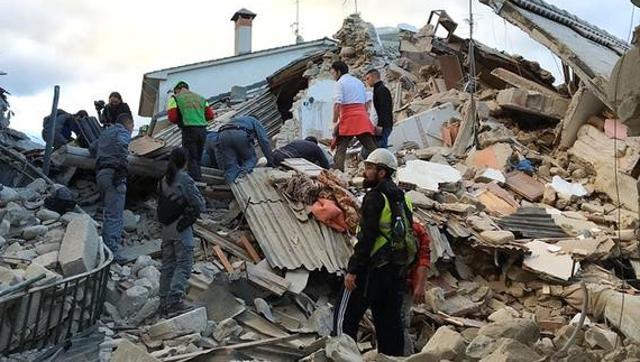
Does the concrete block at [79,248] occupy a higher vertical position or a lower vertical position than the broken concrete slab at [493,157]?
lower

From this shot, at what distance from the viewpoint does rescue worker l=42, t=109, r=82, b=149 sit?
10672mm

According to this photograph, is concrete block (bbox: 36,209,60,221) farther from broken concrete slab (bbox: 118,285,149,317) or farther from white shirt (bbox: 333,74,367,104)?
white shirt (bbox: 333,74,367,104)

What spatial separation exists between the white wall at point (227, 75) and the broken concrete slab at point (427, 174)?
1334cm

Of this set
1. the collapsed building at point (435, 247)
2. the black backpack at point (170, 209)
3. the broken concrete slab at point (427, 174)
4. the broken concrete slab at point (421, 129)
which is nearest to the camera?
the collapsed building at point (435, 247)

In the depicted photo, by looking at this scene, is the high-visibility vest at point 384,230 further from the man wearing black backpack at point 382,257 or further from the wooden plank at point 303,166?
the wooden plank at point 303,166

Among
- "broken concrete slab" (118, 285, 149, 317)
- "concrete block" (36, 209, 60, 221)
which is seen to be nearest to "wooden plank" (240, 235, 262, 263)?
"broken concrete slab" (118, 285, 149, 317)

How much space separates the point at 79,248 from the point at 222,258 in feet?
6.35

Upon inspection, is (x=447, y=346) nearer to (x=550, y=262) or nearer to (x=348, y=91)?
(x=550, y=262)

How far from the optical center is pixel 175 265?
24.3 feet

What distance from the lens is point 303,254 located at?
8328 mm

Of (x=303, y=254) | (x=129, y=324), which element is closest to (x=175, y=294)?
(x=129, y=324)

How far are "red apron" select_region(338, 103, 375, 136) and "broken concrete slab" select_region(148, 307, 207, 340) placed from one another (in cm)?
421

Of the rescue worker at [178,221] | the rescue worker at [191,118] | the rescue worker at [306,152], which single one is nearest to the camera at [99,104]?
the rescue worker at [191,118]

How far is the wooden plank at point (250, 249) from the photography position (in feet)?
28.4
